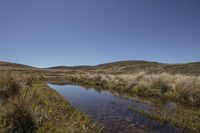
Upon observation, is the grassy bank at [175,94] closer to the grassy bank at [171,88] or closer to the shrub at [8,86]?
the grassy bank at [171,88]

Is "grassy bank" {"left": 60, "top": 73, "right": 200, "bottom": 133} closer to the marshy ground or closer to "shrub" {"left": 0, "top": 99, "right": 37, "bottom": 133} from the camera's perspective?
the marshy ground

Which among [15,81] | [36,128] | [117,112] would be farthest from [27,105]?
[117,112]

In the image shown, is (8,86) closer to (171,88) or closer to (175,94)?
(175,94)

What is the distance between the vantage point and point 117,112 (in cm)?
1095

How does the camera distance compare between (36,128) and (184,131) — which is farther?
(184,131)

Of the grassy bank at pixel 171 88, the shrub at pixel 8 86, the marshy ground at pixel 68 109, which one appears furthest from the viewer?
the grassy bank at pixel 171 88

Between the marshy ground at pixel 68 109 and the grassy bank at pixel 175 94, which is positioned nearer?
the marshy ground at pixel 68 109

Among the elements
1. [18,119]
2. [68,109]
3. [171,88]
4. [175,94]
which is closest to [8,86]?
[68,109]

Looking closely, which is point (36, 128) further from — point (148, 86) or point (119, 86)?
point (119, 86)

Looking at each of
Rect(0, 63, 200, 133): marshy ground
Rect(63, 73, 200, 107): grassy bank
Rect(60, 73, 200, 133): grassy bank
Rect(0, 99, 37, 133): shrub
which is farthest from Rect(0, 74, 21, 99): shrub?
Rect(63, 73, 200, 107): grassy bank

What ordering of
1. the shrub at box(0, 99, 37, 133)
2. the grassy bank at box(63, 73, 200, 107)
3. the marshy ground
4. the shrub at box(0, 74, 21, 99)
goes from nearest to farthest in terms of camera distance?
the shrub at box(0, 99, 37, 133) < the marshy ground < the shrub at box(0, 74, 21, 99) < the grassy bank at box(63, 73, 200, 107)

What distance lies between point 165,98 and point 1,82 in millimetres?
11235

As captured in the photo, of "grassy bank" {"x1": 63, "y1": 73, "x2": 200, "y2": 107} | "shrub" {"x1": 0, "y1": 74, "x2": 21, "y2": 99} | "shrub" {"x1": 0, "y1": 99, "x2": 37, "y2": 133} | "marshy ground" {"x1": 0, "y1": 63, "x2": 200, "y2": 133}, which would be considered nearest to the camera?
"shrub" {"x1": 0, "y1": 99, "x2": 37, "y2": 133}

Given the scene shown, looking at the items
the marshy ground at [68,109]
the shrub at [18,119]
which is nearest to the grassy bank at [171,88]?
the marshy ground at [68,109]
